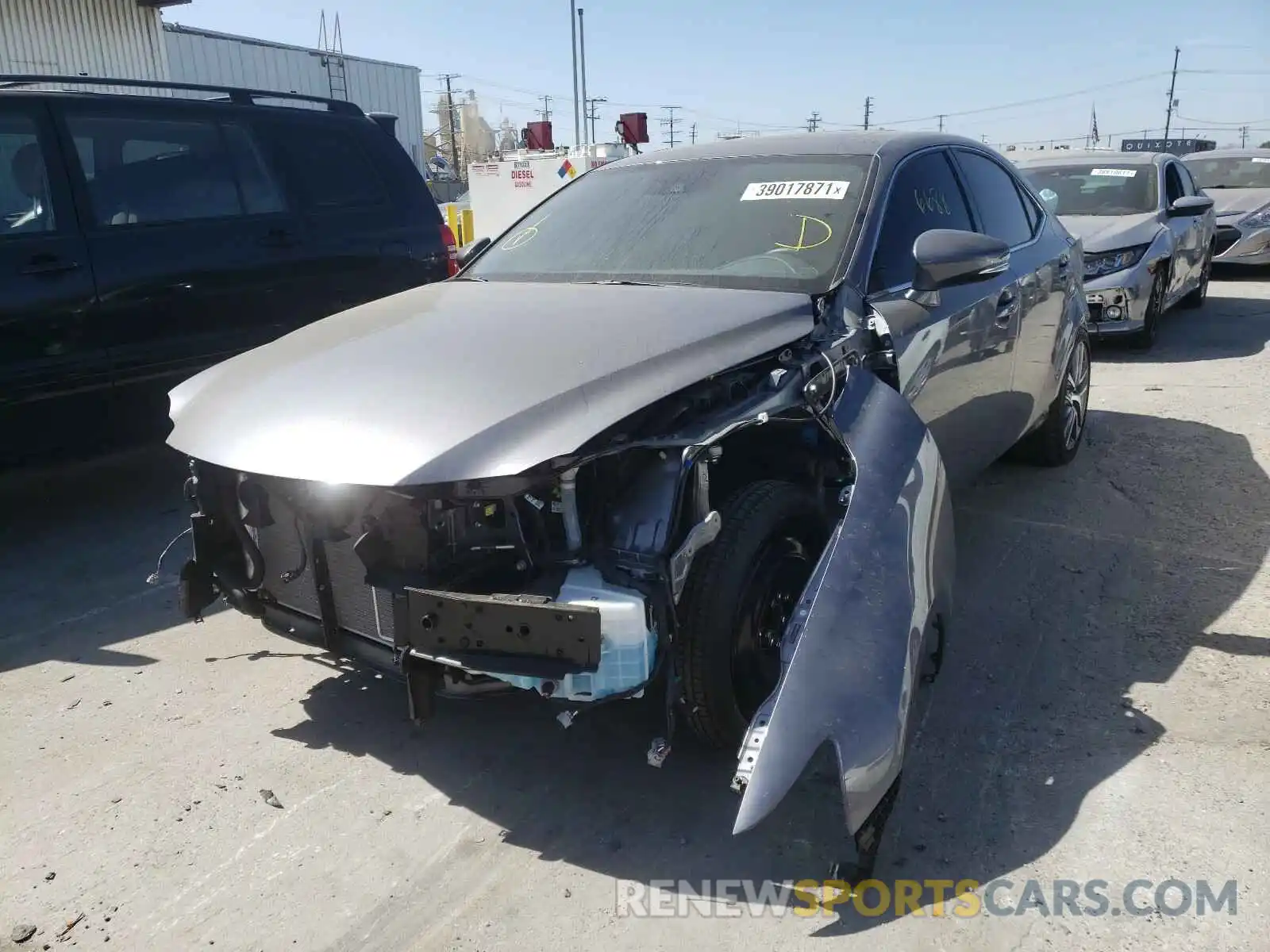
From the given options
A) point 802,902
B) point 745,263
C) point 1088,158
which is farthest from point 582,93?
point 802,902

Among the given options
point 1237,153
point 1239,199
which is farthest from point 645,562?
point 1237,153

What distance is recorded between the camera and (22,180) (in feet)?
14.3

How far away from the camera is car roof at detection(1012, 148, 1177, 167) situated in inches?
365

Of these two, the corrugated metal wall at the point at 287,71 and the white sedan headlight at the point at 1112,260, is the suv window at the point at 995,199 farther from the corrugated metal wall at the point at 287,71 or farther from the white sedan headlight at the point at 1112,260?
the corrugated metal wall at the point at 287,71

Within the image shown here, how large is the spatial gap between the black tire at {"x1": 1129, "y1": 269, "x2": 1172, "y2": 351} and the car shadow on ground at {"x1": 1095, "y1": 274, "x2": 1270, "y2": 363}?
0.07 meters

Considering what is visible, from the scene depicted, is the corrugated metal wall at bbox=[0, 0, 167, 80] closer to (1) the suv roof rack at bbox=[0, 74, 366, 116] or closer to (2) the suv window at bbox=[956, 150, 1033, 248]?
(1) the suv roof rack at bbox=[0, 74, 366, 116]

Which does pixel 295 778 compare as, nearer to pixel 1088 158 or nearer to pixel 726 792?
pixel 726 792

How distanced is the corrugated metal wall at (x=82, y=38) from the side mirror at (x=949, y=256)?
14.8 metres

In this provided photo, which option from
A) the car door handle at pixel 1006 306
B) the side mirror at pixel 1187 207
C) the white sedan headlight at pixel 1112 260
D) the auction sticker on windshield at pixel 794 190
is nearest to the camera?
the auction sticker on windshield at pixel 794 190

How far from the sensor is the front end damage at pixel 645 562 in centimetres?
224

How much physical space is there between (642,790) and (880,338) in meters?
1.52

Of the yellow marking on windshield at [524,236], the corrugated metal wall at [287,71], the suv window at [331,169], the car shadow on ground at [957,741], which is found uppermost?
the corrugated metal wall at [287,71]

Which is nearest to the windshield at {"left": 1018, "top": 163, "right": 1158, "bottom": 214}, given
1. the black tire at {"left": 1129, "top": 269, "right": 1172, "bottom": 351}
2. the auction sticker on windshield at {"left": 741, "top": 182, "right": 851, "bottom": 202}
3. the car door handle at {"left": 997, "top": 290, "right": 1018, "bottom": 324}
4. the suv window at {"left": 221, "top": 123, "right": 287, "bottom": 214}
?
the black tire at {"left": 1129, "top": 269, "right": 1172, "bottom": 351}

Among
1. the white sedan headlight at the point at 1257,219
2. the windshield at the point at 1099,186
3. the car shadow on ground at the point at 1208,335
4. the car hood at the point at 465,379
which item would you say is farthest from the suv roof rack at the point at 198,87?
the white sedan headlight at the point at 1257,219
